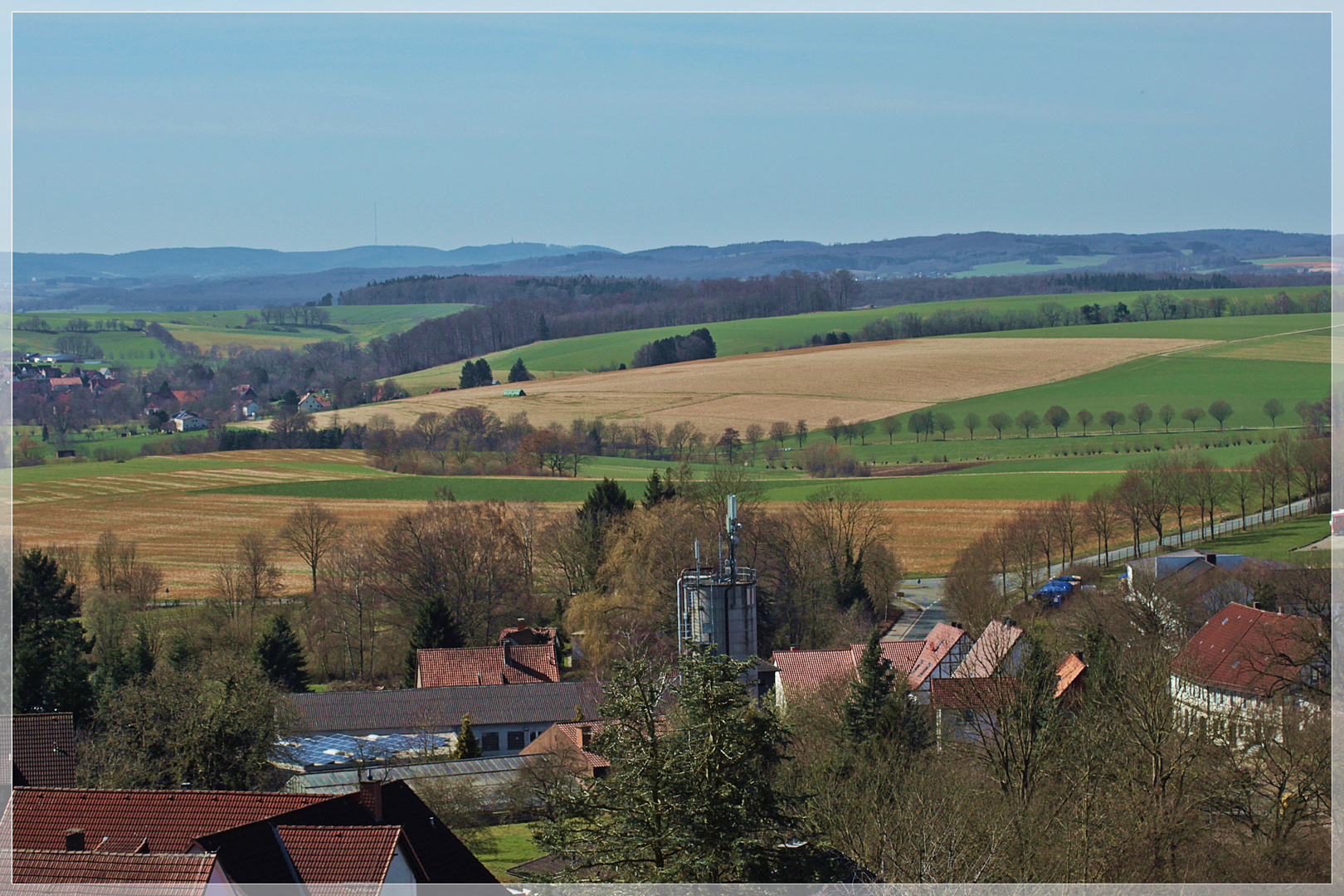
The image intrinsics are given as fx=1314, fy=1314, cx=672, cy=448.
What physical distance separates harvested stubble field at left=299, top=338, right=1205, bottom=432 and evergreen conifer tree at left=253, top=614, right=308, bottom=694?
41850 millimetres

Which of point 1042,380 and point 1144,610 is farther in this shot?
point 1042,380

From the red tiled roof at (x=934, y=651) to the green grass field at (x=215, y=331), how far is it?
87.3 meters

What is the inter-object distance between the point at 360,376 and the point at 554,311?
3403 centimetres

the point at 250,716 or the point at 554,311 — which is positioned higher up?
the point at 554,311

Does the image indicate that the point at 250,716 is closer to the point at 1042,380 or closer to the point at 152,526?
the point at 152,526

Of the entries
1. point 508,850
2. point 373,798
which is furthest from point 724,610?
point 373,798

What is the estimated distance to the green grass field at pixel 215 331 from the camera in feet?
432

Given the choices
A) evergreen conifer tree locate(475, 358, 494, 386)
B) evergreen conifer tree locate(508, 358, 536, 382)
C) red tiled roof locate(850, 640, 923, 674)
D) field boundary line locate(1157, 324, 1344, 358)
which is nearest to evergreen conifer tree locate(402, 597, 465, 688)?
red tiled roof locate(850, 640, 923, 674)

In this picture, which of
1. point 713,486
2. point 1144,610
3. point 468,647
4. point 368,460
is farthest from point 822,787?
point 368,460

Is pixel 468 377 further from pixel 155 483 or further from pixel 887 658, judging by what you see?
pixel 887 658

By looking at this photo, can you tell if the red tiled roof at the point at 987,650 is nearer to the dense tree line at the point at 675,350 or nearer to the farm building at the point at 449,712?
the farm building at the point at 449,712

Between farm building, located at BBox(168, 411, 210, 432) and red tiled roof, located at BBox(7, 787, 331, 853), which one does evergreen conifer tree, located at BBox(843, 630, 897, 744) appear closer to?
red tiled roof, located at BBox(7, 787, 331, 853)

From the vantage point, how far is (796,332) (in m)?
125

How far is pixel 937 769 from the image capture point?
2406 cm
